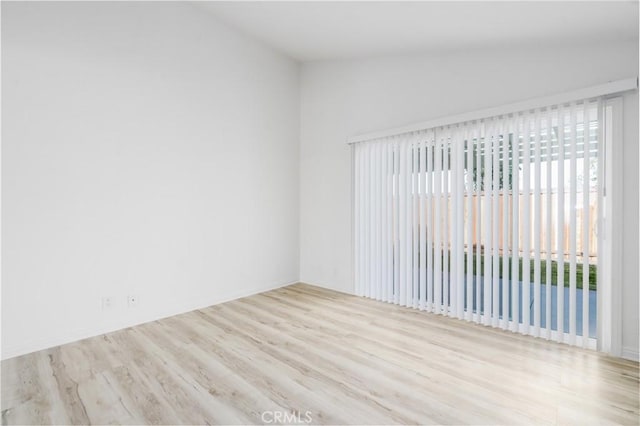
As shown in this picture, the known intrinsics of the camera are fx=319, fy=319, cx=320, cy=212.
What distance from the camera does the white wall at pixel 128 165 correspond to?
2496 mm

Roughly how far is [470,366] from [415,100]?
271cm

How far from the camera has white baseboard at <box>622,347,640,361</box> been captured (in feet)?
7.73

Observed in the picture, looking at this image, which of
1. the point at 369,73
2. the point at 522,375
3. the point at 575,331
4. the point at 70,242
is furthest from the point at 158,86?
the point at 575,331

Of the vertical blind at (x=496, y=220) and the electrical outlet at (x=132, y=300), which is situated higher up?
the vertical blind at (x=496, y=220)

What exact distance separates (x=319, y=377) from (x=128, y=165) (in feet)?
8.40

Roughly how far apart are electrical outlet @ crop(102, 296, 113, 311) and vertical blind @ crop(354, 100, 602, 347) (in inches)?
111

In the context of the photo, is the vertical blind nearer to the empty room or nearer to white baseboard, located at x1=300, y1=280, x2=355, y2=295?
the empty room

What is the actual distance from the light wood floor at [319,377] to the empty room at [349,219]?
2cm

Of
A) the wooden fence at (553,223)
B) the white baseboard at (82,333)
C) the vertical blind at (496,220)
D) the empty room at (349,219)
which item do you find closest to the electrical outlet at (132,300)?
the empty room at (349,219)

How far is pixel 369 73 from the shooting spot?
4020mm

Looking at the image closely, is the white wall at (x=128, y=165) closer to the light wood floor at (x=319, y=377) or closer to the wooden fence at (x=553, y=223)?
the light wood floor at (x=319, y=377)

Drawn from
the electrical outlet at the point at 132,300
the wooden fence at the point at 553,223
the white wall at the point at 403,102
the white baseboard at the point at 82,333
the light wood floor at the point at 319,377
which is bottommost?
the light wood floor at the point at 319,377

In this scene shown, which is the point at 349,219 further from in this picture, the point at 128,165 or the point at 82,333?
the point at 82,333

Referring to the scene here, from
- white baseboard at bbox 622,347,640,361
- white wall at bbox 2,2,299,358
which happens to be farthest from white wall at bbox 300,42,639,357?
white wall at bbox 2,2,299,358
